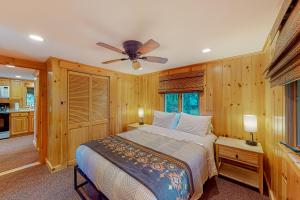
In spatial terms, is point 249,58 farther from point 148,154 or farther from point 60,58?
point 60,58

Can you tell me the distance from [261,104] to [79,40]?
10.6 ft

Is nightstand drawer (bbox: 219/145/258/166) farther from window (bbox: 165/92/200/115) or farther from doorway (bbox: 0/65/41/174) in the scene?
doorway (bbox: 0/65/41/174)

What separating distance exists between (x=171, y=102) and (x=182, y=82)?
69cm

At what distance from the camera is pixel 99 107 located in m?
3.40

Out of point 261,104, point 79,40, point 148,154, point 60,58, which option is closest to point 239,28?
point 261,104

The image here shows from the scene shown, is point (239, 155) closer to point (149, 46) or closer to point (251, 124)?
point (251, 124)

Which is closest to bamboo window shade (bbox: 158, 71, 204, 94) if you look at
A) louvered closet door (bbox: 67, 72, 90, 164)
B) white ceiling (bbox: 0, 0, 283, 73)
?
white ceiling (bbox: 0, 0, 283, 73)

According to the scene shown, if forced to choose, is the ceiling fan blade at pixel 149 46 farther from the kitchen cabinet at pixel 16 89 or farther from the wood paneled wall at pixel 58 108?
the kitchen cabinet at pixel 16 89

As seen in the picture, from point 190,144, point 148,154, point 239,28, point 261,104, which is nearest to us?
point 239,28

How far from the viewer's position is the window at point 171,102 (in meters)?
3.59

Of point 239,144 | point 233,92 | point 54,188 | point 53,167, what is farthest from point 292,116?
point 53,167

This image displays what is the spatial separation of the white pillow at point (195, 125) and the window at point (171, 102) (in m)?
0.71

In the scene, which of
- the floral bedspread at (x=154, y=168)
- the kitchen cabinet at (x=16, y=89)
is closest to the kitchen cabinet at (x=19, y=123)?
the kitchen cabinet at (x=16, y=89)

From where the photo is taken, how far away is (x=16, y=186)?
213 cm
